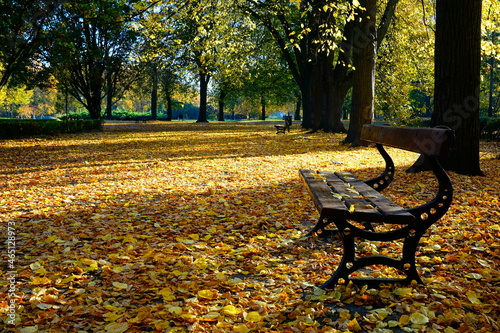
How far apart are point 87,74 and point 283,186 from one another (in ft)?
72.4

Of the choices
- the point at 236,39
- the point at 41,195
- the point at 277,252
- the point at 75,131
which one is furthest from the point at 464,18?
the point at 75,131

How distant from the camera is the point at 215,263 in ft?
11.1

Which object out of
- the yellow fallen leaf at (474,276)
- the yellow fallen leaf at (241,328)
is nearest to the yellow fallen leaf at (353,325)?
the yellow fallen leaf at (241,328)

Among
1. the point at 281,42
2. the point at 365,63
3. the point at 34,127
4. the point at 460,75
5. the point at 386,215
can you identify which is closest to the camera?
the point at 386,215

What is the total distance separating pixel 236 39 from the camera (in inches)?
620

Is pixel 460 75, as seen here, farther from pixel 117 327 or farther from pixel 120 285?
pixel 117 327

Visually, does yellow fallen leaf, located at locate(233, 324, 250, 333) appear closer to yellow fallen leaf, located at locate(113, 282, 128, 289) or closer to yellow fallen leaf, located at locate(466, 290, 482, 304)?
yellow fallen leaf, located at locate(113, 282, 128, 289)

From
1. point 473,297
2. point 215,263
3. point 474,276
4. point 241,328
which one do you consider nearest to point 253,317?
point 241,328

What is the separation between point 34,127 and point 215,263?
60.8 ft

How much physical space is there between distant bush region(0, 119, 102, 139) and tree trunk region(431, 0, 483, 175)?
17.9 meters

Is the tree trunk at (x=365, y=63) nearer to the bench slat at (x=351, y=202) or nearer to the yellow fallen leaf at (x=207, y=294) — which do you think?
the bench slat at (x=351, y=202)

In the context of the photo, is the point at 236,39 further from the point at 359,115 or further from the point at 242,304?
the point at 242,304

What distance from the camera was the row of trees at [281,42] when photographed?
8016 millimetres

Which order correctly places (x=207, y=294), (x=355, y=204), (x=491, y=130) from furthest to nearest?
1. (x=491, y=130)
2. (x=355, y=204)
3. (x=207, y=294)
